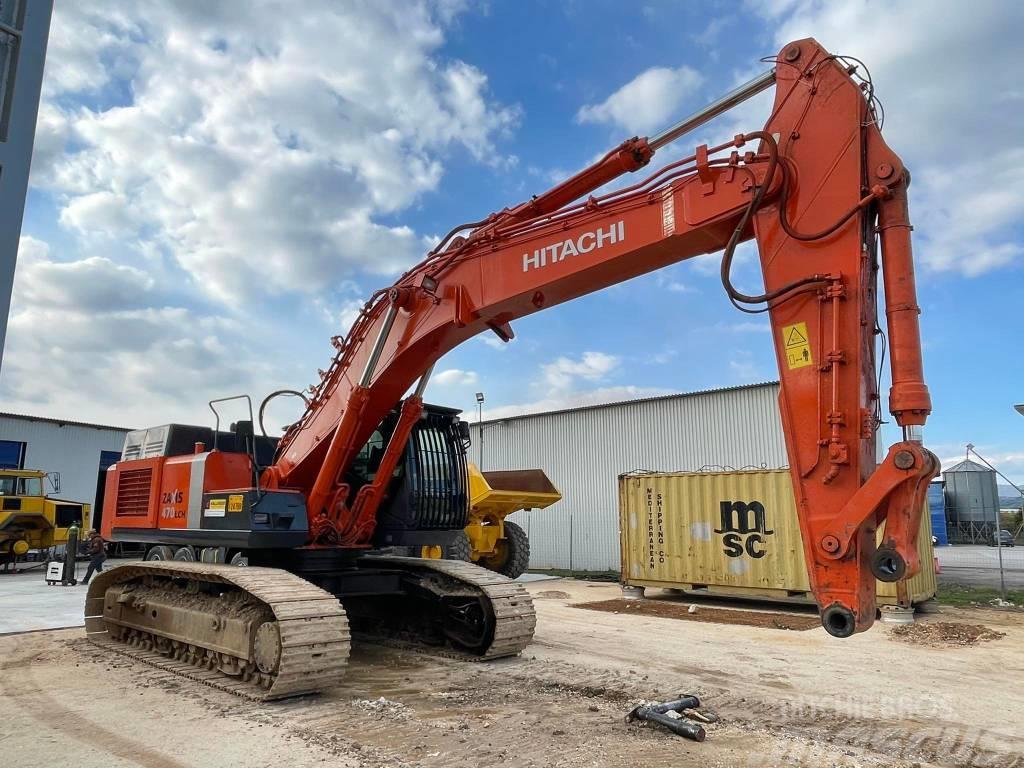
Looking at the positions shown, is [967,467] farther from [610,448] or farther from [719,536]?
[719,536]

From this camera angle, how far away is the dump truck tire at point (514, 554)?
663 inches

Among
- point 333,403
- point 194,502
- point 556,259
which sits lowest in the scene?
point 194,502

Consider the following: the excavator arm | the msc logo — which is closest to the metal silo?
the msc logo

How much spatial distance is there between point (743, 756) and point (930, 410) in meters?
2.63

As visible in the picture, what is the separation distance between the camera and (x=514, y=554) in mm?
16859

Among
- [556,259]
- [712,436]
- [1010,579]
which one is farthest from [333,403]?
[1010,579]

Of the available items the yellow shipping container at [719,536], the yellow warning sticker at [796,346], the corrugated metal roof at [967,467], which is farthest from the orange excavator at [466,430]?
the corrugated metal roof at [967,467]

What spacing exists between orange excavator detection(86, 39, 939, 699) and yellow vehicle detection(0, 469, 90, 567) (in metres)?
12.7

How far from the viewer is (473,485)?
1605 centimetres

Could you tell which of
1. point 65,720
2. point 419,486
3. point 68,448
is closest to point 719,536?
point 419,486

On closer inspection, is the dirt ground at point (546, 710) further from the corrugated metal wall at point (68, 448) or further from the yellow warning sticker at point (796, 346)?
the corrugated metal wall at point (68, 448)

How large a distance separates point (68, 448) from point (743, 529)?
80.9 ft

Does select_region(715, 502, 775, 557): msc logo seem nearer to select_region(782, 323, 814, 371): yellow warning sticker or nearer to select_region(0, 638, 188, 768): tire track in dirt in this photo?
select_region(782, 323, 814, 371): yellow warning sticker

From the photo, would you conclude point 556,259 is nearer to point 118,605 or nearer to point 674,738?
point 674,738
